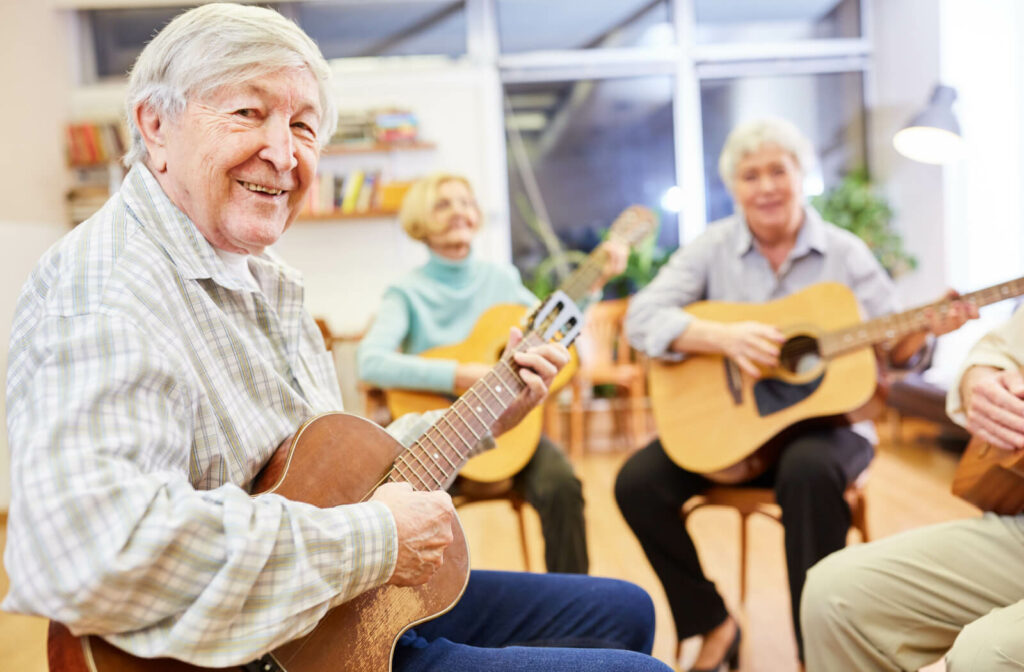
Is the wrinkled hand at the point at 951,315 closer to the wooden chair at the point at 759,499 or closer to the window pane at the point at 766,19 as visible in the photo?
the wooden chair at the point at 759,499

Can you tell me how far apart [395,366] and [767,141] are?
1205 mm

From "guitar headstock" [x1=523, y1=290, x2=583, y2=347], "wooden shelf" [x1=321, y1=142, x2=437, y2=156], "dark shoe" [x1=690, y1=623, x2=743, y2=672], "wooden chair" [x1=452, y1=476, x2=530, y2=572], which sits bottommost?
"dark shoe" [x1=690, y1=623, x2=743, y2=672]

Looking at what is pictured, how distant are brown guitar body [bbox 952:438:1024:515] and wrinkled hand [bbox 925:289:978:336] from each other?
1.45 ft

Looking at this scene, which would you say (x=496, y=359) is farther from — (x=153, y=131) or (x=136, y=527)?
(x=136, y=527)

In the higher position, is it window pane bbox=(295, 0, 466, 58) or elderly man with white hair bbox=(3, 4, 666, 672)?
window pane bbox=(295, 0, 466, 58)

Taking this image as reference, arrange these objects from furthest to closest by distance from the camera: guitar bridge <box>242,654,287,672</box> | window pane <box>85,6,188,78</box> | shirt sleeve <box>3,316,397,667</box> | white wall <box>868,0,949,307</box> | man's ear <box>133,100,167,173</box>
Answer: window pane <box>85,6,188,78</box>
white wall <box>868,0,949,307</box>
man's ear <box>133,100,167,173</box>
guitar bridge <box>242,654,287,672</box>
shirt sleeve <box>3,316,397,667</box>

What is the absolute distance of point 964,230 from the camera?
4.69 metres

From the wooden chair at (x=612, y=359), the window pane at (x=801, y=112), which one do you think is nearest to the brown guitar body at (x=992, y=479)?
the wooden chair at (x=612, y=359)

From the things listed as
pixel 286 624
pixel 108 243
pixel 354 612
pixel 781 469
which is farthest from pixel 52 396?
pixel 781 469

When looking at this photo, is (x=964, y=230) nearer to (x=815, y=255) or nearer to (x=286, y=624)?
(x=815, y=255)

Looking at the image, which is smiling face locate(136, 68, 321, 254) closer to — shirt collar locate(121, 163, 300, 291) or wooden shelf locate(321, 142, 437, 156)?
shirt collar locate(121, 163, 300, 291)

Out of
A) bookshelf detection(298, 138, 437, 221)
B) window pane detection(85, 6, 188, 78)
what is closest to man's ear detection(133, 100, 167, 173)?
bookshelf detection(298, 138, 437, 221)

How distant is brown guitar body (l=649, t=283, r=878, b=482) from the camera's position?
6.37ft

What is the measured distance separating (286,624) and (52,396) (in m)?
0.33
